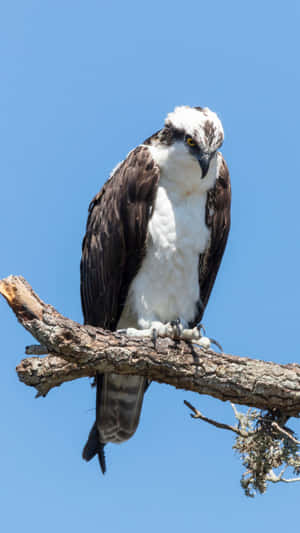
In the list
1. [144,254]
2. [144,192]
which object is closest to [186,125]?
[144,192]

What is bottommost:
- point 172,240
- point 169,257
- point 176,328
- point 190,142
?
point 176,328

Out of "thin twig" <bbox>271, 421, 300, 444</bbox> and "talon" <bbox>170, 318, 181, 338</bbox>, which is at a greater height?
"talon" <bbox>170, 318, 181, 338</bbox>

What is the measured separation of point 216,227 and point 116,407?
6.12 feet

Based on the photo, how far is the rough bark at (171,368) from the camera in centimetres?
473

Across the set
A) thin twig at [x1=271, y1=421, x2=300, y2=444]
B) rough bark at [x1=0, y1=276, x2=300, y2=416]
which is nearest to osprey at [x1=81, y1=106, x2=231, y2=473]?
rough bark at [x1=0, y1=276, x2=300, y2=416]

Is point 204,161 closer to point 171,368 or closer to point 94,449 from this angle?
point 171,368

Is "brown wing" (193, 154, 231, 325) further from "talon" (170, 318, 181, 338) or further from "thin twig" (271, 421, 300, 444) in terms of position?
"thin twig" (271, 421, 300, 444)

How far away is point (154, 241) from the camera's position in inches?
231

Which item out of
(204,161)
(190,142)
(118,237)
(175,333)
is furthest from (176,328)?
(190,142)

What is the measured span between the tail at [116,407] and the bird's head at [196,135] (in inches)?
78.9

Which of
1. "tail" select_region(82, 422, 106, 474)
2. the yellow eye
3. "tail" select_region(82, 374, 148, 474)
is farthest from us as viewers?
"tail" select_region(82, 374, 148, 474)

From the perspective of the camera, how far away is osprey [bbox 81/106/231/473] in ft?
19.2

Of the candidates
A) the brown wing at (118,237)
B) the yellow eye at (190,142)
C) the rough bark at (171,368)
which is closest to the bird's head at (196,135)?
the yellow eye at (190,142)

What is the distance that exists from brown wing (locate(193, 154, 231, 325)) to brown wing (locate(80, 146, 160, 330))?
604 millimetres
